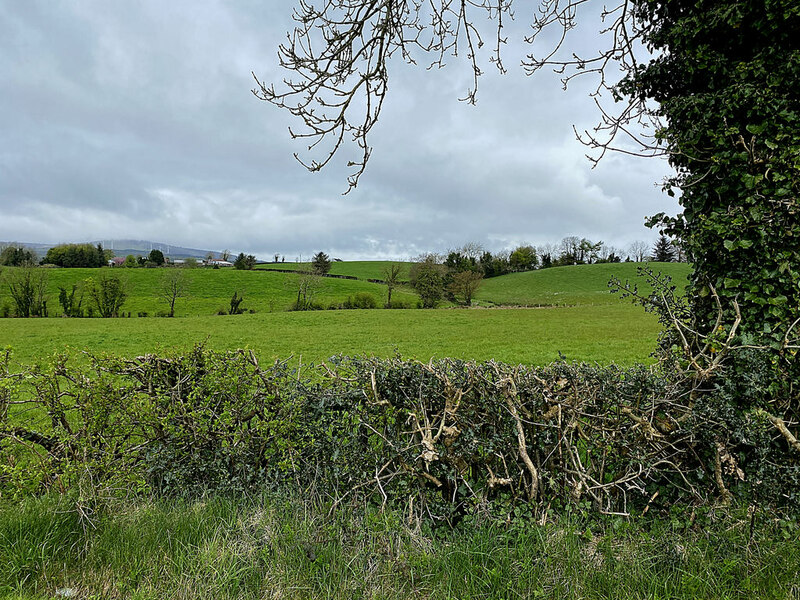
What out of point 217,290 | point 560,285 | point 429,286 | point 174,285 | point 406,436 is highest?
point 560,285

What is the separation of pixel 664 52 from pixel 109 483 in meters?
5.95

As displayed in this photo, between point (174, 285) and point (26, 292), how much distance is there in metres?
13.5

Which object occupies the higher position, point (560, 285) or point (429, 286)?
point (560, 285)

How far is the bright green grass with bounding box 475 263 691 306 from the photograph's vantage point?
60.7 m

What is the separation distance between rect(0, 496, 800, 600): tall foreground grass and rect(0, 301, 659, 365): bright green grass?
49.2 ft

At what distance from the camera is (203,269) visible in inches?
2687

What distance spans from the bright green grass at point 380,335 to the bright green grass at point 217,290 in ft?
48.0

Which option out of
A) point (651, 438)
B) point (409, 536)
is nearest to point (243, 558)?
point (409, 536)

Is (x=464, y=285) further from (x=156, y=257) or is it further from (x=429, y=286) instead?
(x=156, y=257)

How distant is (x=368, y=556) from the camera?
253 centimetres

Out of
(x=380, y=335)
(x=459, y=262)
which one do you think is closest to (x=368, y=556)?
(x=380, y=335)

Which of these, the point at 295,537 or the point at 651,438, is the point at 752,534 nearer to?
the point at 651,438

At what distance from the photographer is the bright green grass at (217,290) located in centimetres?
5100

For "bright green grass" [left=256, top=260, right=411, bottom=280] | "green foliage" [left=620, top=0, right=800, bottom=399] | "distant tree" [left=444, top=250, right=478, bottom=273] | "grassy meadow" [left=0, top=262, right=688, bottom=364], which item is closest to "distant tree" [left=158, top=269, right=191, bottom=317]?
"grassy meadow" [left=0, top=262, right=688, bottom=364]
